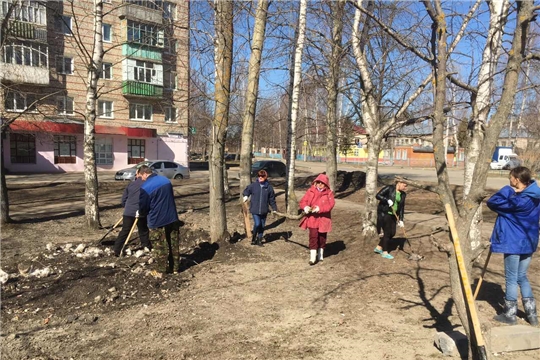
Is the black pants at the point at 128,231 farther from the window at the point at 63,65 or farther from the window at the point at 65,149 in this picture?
the window at the point at 65,149

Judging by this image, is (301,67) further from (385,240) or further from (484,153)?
(484,153)

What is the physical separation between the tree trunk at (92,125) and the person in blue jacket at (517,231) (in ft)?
26.2

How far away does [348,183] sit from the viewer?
746 inches

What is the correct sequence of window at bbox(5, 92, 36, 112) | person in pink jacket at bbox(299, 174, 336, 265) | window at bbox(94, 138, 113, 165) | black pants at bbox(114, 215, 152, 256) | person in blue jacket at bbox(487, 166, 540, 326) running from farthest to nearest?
window at bbox(94, 138, 113, 165), window at bbox(5, 92, 36, 112), black pants at bbox(114, 215, 152, 256), person in pink jacket at bbox(299, 174, 336, 265), person in blue jacket at bbox(487, 166, 540, 326)

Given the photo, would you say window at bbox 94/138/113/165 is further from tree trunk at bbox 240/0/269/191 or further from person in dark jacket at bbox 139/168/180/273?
person in dark jacket at bbox 139/168/180/273

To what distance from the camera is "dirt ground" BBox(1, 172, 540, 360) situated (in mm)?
3869

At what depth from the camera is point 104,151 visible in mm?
30625

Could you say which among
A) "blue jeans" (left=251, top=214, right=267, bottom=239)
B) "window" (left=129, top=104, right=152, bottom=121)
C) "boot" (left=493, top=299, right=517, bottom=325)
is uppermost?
"window" (left=129, top=104, right=152, bottom=121)

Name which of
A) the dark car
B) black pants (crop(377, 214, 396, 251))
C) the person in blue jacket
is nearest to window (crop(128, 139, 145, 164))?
the dark car

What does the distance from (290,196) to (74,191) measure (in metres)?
10.7

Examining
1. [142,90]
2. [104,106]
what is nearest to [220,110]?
[104,106]

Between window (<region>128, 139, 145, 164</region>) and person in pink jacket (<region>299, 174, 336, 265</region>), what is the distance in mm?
27914

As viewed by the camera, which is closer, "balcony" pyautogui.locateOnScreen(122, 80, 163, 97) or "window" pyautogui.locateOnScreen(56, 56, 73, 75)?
"window" pyautogui.locateOnScreen(56, 56, 73, 75)

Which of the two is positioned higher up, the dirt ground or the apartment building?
the apartment building
